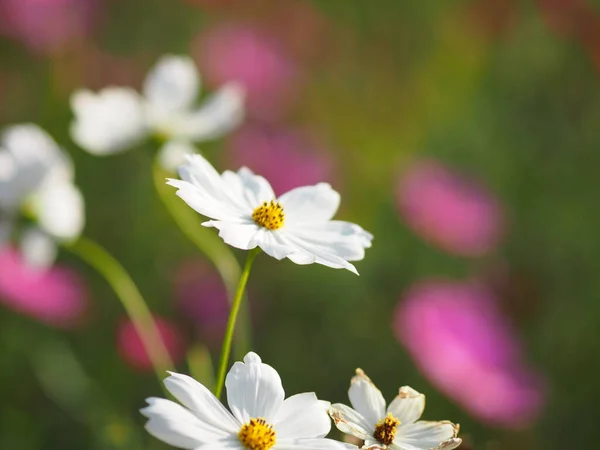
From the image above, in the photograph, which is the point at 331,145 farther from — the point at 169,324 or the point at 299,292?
the point at 169,324

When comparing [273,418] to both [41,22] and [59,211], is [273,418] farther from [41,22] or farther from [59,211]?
[41,22]

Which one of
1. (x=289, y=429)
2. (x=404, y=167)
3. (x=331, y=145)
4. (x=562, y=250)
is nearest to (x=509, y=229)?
(x=562, y=250)

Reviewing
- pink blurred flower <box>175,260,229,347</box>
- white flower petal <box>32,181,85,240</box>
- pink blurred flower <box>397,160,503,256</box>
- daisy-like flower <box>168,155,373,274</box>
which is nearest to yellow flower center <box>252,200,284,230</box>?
daisy-like flower <box>168,155,373,274</box>

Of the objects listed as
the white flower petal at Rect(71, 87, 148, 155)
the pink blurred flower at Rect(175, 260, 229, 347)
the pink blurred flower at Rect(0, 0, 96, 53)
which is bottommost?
the white flower petal at Rect(71, 87, 148, 155)

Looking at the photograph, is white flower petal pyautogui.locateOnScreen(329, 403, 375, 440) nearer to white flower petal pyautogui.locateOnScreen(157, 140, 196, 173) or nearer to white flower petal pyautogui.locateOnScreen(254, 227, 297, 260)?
white flower petal pyautogui.locateOnScreen(254, 227, 297, 260)

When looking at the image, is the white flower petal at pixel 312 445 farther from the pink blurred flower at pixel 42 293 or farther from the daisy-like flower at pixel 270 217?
the pink blurred flower at pixel 42 293

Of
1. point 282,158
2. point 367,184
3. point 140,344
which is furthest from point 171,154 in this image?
point 367,184
